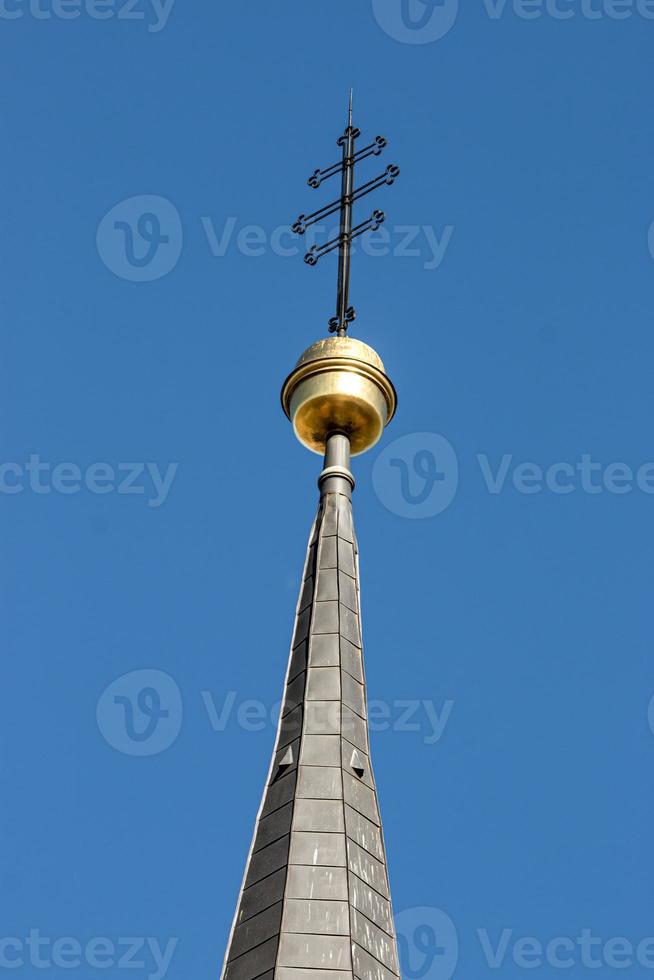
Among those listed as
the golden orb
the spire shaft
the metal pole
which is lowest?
the spire shaft

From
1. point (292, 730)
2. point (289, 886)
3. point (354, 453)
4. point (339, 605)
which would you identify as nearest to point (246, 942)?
point (289, 886)

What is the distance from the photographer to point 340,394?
62.1 feet

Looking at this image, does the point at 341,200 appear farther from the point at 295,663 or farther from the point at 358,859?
the point at 358,859

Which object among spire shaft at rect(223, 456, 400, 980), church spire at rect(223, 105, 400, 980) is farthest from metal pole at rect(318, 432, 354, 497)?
spire shaft at rect(223, 456, 400, 980)

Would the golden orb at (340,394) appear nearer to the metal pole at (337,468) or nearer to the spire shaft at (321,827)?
the metal pole at (337,468)

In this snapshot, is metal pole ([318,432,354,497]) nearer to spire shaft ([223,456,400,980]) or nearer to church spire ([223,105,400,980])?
church spire ([223,105,400,980])

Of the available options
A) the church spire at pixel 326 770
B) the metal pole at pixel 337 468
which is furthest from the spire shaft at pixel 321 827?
Result: the metal pole at pixel 337 468

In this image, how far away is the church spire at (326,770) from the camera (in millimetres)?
14234

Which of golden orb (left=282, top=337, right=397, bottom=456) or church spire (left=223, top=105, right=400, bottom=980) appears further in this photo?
golden orb (left=282, top=337, right=397, bottom=456)

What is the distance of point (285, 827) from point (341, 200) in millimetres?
8146

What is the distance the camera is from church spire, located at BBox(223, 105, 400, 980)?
1423cm

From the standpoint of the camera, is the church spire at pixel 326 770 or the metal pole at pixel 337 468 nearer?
the church spire at pixel 326 770

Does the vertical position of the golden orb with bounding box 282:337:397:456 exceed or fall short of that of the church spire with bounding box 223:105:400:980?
it exceeds it

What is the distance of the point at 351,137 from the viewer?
→ 21953 millimetres
